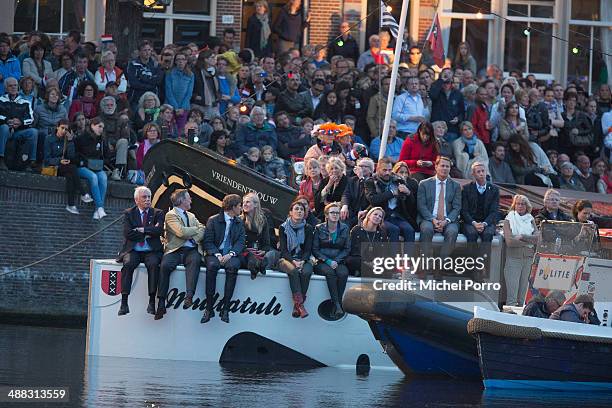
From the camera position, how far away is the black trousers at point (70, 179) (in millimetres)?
24016

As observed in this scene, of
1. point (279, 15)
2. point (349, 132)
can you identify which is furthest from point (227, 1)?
point (349, 132)

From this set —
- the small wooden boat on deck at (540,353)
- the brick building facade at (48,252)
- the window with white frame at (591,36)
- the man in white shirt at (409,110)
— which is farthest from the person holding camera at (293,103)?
the window with white frame at (591,36)

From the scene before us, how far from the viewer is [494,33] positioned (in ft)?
107

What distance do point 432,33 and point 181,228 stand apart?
29.3 feet

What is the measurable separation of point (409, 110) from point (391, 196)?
20.2 ft

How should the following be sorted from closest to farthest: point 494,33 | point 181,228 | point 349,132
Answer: point 181,228
point 349,132
point 494,33

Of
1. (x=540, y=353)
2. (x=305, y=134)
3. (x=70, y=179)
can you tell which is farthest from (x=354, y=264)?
(x=70, y=179)

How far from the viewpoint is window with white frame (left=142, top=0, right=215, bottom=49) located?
1196 inches

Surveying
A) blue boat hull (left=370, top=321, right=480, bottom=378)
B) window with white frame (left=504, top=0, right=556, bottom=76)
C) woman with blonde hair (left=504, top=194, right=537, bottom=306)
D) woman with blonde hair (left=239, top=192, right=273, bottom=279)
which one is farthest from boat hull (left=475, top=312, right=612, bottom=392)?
window with white frame (left=504, top=0, right=556, bottom=76)

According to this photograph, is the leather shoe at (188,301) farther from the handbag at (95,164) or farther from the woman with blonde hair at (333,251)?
the handbag at (95,164)

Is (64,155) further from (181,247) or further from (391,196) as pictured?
(391,196)

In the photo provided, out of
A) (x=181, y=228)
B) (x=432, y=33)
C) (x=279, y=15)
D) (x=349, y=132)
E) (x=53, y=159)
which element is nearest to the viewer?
(x=181, y=228)

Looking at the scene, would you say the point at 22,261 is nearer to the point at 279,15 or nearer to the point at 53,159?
the point at 53,159

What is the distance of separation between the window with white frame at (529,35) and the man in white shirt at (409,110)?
7042mm
